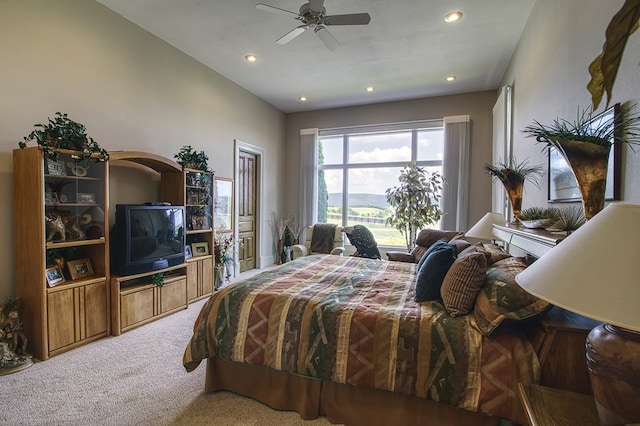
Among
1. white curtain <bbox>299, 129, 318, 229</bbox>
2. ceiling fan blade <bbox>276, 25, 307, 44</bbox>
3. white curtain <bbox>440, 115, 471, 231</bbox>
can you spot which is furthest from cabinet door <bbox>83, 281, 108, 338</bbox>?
white curtain <bbox>440, 115, 471, 231</bbox>

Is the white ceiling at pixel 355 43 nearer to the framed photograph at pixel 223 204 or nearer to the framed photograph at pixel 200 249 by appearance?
the framed photograph at pixel 223 204

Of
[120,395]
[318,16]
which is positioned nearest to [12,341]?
[120,395]

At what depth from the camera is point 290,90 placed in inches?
203

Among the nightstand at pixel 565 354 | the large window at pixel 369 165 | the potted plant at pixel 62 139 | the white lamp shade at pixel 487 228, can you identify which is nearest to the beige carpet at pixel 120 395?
the nightstand at pixel 565 354

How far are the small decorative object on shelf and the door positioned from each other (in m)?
3.07

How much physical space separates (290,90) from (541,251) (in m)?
4.64

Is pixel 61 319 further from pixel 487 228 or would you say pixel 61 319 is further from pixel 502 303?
pixel 487 228

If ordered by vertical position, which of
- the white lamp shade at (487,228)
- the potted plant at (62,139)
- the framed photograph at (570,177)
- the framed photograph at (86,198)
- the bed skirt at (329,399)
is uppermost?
the potted plant at (62,139)

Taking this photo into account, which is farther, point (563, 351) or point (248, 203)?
point (248, 203)

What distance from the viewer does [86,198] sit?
273cm

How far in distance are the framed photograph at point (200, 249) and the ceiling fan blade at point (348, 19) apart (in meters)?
3.05

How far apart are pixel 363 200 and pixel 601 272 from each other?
5.33m

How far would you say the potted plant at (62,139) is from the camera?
2357mm

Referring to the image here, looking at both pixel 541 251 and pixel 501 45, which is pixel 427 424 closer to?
pixel 541 251
